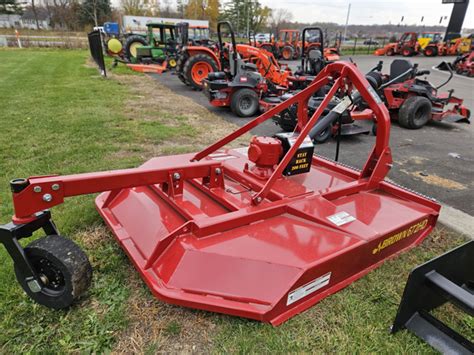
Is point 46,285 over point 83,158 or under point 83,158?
over

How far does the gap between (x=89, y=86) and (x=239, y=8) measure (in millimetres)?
53559

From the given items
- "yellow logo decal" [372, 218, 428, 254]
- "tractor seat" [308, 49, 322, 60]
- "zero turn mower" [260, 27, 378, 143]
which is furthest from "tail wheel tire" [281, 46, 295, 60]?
"yellow logo decal" [372, 218, 428, 254]

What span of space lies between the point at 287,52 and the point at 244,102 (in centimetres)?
1754

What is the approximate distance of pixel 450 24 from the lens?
31438mm

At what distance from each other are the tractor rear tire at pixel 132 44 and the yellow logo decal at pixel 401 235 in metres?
17.3

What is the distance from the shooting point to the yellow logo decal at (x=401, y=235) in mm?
2496

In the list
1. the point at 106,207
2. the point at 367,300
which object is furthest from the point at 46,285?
the point at 367,300

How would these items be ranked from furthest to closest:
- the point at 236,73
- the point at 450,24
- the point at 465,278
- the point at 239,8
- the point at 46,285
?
the point at 239,8 < the point at 450,24 < the point at 236,73 < the point at 465,278 < the point at 46,285

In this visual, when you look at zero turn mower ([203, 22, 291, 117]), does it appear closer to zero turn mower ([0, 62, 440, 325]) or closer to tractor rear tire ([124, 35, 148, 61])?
zero turn mower ([0, 62, 440, 325])

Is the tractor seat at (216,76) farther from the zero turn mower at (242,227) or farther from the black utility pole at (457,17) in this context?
the black utility pole at (457,17)

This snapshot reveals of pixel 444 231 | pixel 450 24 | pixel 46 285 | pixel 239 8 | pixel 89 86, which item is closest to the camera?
pixel 46 285

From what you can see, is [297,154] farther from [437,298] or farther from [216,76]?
[216,76]

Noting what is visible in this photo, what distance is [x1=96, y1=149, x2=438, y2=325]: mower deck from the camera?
2.01 m

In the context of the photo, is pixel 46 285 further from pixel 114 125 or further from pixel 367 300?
pixel 114 125
